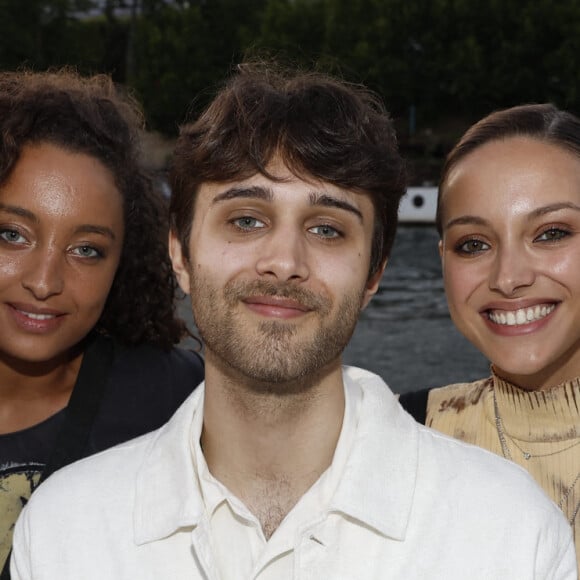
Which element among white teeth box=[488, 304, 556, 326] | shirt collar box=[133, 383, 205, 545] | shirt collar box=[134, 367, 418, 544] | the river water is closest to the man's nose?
shirt collar box=[134, 367, 418, 544]

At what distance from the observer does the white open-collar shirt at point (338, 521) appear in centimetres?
246

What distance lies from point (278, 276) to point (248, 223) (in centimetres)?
23

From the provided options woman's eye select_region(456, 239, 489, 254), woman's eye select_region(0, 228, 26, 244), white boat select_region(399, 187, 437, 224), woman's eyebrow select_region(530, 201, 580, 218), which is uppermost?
white boat select_region(399, 187, 437, 224)

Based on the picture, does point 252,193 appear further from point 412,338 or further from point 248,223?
point 412,338

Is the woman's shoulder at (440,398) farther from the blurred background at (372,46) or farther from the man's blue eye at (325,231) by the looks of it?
the blurred background at (372,46)

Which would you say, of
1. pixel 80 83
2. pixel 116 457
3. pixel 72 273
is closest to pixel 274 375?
pixel 116 457

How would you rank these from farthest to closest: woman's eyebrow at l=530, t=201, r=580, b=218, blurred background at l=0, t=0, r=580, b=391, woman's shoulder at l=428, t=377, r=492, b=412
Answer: blurred background at l=0, t=0, r=580, b=391 < woman's shoulder at l=428, t=377, r=492, b=412 < woman's eyebrow at l=530, t=201, r=580, b=218

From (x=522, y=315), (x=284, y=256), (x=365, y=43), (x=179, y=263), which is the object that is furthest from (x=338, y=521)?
(x=365, y=43)

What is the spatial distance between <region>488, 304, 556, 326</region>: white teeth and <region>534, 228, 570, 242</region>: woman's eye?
0.81 feet

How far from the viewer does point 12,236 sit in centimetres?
370

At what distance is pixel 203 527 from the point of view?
99.2 inches

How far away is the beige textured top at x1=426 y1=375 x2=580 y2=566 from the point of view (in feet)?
11.3

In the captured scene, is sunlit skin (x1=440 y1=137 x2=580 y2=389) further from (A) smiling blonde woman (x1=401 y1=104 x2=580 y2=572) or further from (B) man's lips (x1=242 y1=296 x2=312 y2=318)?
(B) man's lips (x1=242 y1=296 x2=312 y2=318)

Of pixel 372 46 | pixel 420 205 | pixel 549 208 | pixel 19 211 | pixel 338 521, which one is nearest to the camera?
pixel 338 521
